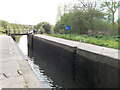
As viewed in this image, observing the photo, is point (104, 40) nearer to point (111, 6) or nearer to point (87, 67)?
point (87, 67)

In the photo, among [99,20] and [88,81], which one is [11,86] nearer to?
[88,81]

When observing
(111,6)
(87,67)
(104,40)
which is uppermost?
(111,6)

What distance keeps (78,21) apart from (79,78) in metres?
10.0

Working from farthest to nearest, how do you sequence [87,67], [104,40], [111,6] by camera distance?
[111,6] < [104,40] < [87,67]

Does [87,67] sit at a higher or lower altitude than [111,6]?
lower

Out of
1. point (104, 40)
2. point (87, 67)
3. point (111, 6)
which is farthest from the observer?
point (111, 6)

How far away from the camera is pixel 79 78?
17.5 feet

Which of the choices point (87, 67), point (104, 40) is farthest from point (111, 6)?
point (87, 67)

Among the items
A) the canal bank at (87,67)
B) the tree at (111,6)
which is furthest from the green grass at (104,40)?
the tree at (111,6)

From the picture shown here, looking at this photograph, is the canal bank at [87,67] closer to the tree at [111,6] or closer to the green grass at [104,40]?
the green grass at [104,40]

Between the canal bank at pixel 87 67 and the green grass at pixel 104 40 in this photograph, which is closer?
the canal bank at pixel 87 67

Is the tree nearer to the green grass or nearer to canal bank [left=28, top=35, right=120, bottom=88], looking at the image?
the green grass

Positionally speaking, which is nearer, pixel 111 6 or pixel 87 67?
pixel 87 67

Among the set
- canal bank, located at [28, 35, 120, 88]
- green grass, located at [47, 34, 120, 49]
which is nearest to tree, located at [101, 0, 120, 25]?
green grass, located at [47, 34, 120, 49]
